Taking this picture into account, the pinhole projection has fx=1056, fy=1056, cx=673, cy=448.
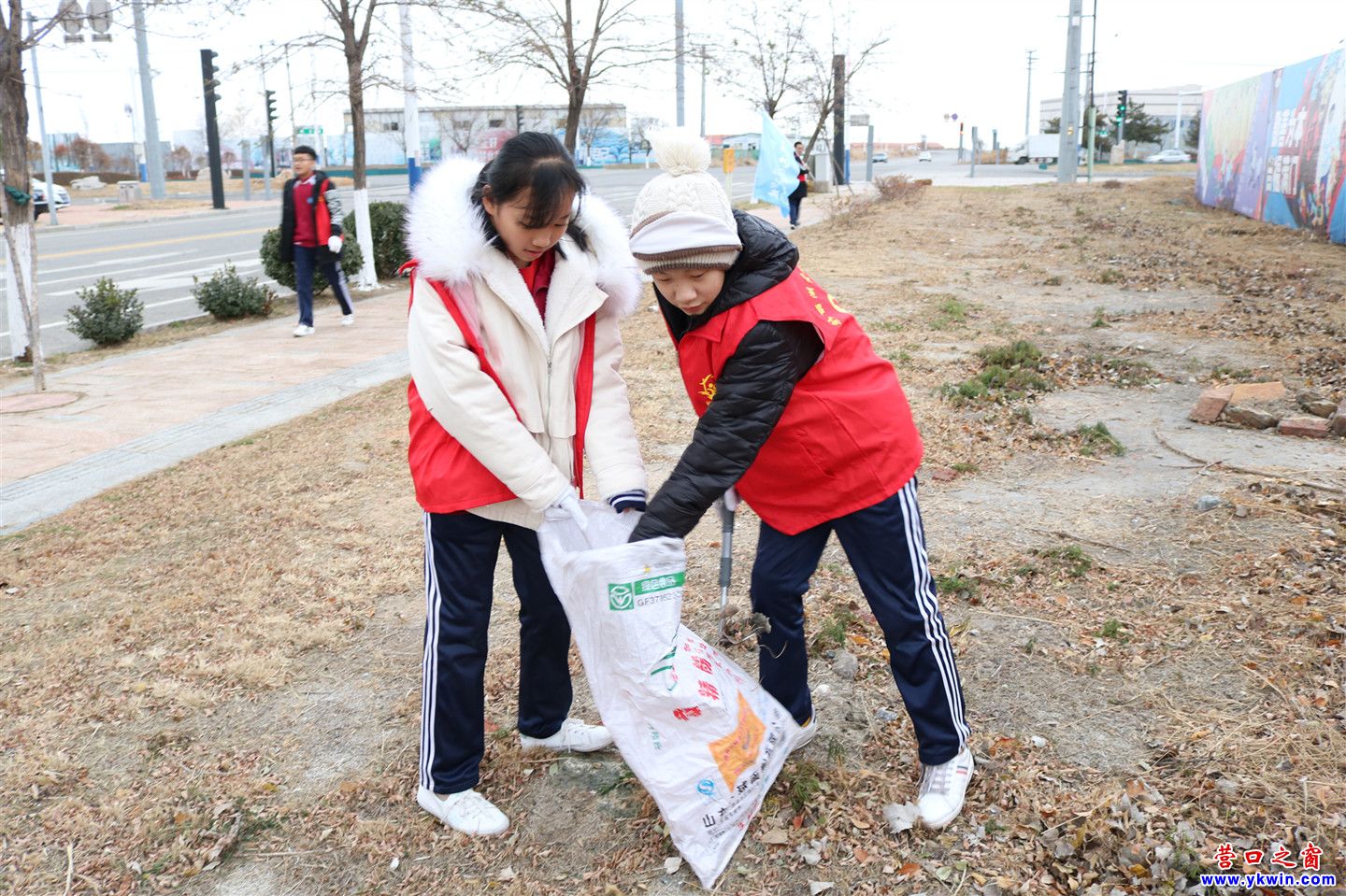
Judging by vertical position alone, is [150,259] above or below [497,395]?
below

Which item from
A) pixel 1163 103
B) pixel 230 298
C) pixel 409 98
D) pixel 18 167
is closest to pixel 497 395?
pixel 18 167

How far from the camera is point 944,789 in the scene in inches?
101

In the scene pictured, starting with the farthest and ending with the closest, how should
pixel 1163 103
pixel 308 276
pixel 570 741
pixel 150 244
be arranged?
pixel 1163 103 → pixel 150 244 → pixel 308 276 → pixel 570 741

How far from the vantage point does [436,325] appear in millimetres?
2275

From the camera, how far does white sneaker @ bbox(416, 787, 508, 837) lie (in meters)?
2.59

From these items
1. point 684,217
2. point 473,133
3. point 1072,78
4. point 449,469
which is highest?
point 1072,78

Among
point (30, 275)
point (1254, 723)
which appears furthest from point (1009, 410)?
point (30, 275)

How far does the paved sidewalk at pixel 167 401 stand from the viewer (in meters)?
5.66

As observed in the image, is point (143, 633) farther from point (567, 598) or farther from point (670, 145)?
point (670, 145)

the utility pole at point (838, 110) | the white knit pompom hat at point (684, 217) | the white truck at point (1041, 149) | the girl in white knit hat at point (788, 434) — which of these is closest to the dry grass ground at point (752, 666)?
the girl in white knit hat at point (788, 434)

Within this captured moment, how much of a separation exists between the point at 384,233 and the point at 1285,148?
43.9 ft

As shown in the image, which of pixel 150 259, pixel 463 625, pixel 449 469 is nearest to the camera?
pixel 449 469

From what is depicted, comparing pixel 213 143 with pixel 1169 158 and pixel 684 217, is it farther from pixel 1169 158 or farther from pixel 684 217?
pixel 1169 158

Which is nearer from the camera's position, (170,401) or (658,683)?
(658,683)
